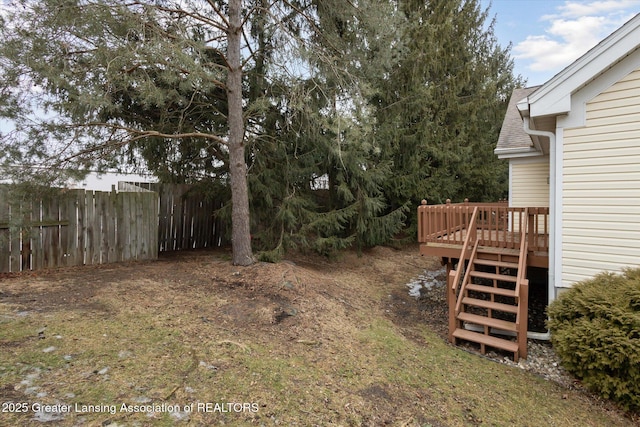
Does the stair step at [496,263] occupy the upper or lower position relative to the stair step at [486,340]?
upper

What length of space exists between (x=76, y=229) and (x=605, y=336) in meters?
8.39

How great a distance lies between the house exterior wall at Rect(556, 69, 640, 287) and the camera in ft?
15.1

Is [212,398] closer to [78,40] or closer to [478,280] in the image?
[78,40]

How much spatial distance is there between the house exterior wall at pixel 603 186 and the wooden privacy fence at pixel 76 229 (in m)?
8.01

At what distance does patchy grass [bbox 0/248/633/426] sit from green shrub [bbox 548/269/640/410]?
0.32 m

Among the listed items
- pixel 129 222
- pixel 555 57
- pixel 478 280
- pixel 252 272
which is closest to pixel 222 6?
pixel 129 222

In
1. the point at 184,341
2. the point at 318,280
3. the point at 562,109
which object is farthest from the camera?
the point at 318,280

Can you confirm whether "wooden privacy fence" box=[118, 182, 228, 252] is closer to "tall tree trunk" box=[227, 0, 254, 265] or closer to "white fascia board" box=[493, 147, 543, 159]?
"tall tree trunk" box=[227, 0, 254, 265]

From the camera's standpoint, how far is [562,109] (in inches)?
193

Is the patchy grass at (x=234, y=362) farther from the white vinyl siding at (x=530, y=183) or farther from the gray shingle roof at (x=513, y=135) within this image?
the gray shingle roof at (x=513, y=135)

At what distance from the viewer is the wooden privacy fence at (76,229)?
18.0 feet

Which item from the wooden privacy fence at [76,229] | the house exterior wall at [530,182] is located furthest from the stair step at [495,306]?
the wooden privacy fence at [76,229]

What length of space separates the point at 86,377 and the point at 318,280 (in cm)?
460

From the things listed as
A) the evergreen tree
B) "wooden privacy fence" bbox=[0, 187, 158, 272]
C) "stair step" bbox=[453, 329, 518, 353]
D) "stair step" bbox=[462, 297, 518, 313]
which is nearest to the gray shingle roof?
the evergreen tree
